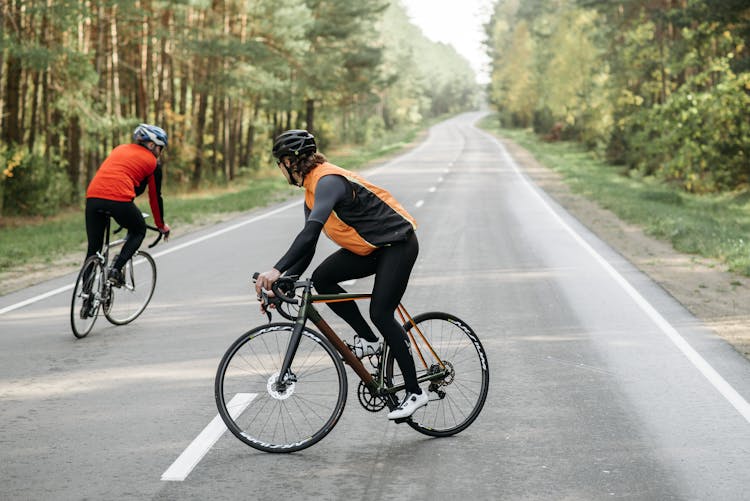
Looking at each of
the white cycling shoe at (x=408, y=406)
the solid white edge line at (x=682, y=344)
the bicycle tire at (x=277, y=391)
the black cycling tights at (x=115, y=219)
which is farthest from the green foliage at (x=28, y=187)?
the white cycling shoe at (x=408, y=406)

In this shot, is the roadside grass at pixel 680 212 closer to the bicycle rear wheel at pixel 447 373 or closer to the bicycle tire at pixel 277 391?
the bicycle rear wheel at pixel 447 373

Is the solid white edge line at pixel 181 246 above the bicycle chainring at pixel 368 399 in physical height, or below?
below

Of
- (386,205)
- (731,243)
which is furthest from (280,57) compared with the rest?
(386,205)

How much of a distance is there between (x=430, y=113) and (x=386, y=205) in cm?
17376

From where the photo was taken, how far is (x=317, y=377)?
5.79 meters

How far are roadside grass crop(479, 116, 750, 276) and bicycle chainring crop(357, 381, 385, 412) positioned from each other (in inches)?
360

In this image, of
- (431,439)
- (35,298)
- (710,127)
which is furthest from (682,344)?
(710,127)

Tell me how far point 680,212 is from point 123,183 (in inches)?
691

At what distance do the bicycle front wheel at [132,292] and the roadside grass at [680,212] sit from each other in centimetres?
843

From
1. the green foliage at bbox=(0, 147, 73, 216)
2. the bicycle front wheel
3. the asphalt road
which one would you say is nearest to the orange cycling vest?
the asphalt road

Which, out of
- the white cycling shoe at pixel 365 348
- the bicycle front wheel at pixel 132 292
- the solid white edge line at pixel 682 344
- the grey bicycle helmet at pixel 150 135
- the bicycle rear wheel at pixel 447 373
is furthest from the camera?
the bicycle front wheel at pixel 132 292

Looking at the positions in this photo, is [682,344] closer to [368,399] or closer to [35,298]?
[368,399]

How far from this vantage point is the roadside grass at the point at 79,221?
16.1 metres

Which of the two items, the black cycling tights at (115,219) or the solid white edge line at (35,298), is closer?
the black cycling tights at (115,219)
